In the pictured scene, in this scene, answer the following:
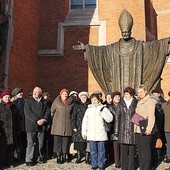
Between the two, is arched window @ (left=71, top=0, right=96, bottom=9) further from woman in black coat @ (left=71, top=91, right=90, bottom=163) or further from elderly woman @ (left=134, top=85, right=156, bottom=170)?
elderly woman @ (left=134, top=85, right=156, bottom=170)

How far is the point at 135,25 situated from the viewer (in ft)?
47.0

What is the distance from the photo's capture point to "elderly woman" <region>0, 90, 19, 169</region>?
6.28 meters

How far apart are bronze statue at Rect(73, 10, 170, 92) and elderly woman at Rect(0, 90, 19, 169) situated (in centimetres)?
180

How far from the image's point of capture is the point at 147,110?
535 centimetres

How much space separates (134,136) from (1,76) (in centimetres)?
698

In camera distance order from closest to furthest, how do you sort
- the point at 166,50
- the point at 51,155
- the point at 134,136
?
the point at 134,136
the point at 166,50
the point at 51,155

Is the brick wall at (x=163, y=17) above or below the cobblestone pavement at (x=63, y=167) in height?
above

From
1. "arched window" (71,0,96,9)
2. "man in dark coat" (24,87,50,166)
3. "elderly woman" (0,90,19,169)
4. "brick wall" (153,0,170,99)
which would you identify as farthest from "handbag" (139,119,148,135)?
"brick wall" (153,0,170,99)

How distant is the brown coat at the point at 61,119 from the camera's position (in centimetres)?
664

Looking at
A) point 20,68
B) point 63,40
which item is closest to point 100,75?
point 20,68

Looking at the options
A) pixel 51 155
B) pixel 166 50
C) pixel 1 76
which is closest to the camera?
pixel 166 50

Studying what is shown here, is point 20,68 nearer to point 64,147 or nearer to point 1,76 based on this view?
point 1,76

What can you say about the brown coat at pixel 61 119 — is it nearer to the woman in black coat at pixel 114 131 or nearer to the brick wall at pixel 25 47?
the woman in black coat at pixel 114 131

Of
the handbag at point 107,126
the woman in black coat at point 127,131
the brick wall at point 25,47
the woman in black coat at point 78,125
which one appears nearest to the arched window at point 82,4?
the brick wall at point 25,47
